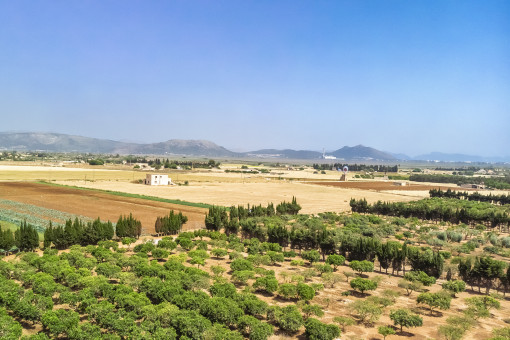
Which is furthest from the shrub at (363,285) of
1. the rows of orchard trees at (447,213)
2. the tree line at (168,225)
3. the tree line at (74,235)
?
the rows of orchard trees at (447,213)

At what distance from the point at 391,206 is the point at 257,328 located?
63626 millimetres

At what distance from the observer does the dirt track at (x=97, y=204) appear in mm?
62188

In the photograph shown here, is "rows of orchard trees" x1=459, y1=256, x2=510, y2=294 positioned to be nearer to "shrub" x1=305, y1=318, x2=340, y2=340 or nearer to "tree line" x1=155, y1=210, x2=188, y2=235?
"shrub" x1=305, y1=318, x2=340, y2=340

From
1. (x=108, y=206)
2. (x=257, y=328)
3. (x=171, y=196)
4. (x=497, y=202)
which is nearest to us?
(x=257, y=328)

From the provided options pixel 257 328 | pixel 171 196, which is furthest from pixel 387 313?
pixel 171 196

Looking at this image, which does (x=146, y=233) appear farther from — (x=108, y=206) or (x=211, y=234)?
(x=108, y=206)

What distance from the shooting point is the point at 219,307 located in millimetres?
22891

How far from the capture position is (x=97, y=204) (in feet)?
241

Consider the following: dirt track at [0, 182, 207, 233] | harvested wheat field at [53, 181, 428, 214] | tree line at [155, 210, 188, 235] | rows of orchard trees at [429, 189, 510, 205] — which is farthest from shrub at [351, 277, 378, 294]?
rows of orchard trees at [429, 189, 510, 205]

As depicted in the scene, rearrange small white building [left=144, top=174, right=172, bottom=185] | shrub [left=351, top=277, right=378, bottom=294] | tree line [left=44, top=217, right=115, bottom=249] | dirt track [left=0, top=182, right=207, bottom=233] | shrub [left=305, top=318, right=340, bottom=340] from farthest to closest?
small white building [left=144, top=174, right=172, bottom=185] < dirt track [left=0, top=182, right=207, bottom=233] < tree line [left=44, top=217, right=115, bottom=249] < shrub [left=351, top=277, right=378, bottom=294] < shrub [left=305, top=318, right=340, bottom=340]

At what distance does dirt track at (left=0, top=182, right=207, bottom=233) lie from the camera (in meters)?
62.2

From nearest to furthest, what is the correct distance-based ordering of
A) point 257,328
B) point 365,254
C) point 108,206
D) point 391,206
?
point 257,328
point 365,254
point 108,206
point 391,206

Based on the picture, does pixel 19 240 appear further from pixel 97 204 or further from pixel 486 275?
pixel 486 275

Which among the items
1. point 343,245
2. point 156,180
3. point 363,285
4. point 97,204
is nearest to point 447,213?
point 343,245
